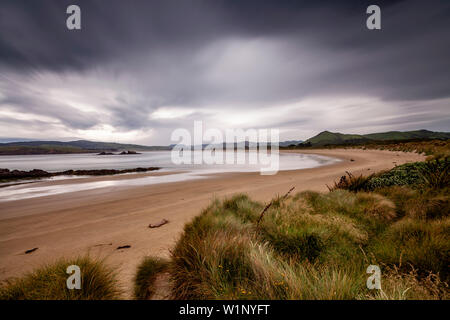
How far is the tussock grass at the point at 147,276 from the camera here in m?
2.36

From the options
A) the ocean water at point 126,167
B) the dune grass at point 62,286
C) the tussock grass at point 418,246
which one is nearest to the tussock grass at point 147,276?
the dune grass at point 62,286

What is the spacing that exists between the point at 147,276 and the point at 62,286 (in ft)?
3.16

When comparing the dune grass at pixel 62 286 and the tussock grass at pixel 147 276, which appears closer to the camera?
the dune grass at pixel 62 286

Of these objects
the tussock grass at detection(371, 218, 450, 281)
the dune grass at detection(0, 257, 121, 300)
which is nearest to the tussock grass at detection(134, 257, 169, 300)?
the dune grass at detection(0, 257, 121, 300)

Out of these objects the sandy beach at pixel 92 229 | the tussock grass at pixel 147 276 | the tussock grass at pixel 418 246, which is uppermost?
the tussock grass at pixel 418 246

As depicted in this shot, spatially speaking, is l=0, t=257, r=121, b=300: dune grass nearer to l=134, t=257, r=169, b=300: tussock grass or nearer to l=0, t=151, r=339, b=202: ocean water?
l=134, t=257, r=169, b=300: tussock grass

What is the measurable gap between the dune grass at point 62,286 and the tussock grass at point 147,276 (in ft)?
0.83

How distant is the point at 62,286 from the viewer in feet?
6.66

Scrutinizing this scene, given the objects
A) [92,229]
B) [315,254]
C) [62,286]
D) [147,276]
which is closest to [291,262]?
[315,254]

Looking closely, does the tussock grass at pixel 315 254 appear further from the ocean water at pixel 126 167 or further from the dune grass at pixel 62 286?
the ocean water at pixel 126 167

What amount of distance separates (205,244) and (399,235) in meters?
3.84

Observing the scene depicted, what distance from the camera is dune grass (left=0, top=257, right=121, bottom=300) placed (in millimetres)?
1985

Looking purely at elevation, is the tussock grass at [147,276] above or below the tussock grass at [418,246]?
below

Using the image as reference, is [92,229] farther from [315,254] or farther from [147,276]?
[315,254]
